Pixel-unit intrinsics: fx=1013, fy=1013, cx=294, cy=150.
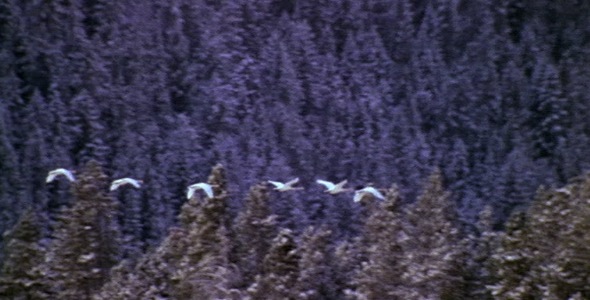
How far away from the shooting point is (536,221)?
2816 millimetres

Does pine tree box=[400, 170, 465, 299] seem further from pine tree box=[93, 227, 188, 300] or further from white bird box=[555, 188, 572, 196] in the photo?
pine tree box=[93, 227, 188, 300]

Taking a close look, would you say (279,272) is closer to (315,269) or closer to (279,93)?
(315,269)

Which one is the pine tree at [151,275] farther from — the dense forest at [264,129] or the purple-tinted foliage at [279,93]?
the purple-tinted foliage at [279,93]

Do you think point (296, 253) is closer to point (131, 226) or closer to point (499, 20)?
point (131, 226)

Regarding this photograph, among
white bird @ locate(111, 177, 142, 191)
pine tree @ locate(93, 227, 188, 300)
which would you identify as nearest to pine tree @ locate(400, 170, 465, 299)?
pine tree @ locate(93, 227, 188, 300)

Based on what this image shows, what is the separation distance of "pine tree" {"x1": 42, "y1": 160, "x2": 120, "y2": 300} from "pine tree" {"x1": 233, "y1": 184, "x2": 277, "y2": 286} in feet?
1.29

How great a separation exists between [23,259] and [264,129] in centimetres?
85

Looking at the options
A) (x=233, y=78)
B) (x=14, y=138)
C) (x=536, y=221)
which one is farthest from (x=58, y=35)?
(x=536, y=221)

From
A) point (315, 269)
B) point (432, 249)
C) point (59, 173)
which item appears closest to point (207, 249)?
point (315, 269)

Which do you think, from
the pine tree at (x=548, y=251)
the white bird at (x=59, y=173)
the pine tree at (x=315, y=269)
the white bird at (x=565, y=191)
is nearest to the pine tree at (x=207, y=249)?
the pine tree at (x=315, y=269)

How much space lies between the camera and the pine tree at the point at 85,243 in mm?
3074

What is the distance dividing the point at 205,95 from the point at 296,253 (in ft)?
2.05

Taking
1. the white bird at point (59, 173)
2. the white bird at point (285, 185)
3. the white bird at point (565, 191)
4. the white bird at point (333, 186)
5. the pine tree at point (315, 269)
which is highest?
the white bird at point (59, 173)

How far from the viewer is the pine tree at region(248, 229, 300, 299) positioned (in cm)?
292
